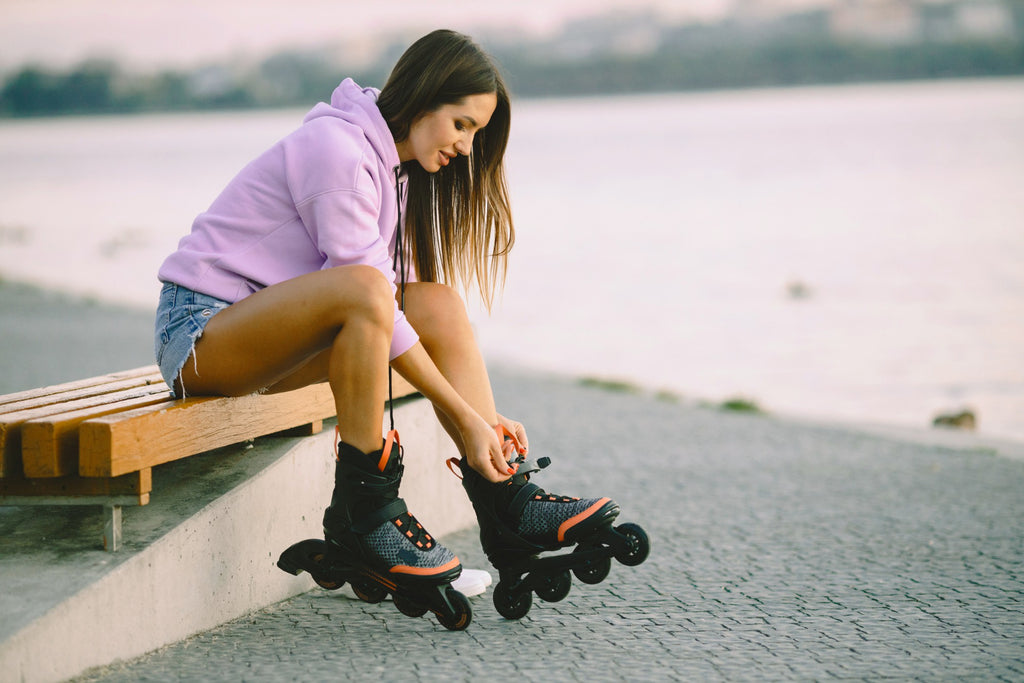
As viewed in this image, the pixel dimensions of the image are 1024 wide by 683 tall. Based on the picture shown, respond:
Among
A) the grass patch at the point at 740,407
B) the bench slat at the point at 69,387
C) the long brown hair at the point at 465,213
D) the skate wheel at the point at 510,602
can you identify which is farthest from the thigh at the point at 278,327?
the grass patch at the point at 740,407

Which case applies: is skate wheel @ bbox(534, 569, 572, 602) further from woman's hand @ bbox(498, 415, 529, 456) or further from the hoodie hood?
the hoodie hood

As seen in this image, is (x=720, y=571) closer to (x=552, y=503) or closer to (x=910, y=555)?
(x=910, y=555)

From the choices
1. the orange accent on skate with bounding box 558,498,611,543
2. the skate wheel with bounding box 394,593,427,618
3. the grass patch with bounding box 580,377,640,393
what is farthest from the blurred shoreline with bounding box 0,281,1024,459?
the skate wheel with bounding box 394,593,427,618

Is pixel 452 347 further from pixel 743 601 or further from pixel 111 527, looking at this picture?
pixel 743 601

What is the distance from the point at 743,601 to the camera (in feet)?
12.5

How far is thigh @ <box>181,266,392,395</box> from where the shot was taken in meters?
3.14

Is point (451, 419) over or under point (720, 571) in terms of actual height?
over

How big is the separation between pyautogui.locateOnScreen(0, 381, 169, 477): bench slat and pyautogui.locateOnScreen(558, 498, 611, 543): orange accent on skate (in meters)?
1.28

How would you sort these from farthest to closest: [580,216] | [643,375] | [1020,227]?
[580,216]
[1020,227]
[643,375]

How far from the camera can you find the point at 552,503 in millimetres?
3387

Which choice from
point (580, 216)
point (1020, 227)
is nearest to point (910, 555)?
point (1020, 227)

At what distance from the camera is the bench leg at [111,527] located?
10.0 ft

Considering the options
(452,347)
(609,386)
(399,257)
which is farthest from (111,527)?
(609,386)

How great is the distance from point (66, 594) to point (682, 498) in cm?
326
